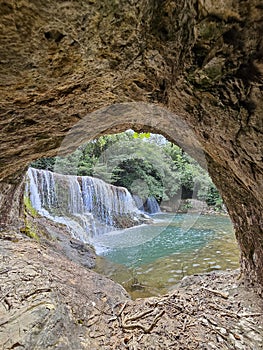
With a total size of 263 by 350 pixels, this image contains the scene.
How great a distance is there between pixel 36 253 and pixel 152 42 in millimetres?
2580

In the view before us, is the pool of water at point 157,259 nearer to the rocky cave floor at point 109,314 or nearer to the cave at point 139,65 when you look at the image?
the rocky cave floor at point 109,314

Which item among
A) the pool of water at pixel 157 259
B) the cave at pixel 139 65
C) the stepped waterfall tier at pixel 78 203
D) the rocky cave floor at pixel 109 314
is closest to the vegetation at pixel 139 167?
the stepped waterfall tier at pixel 78 203

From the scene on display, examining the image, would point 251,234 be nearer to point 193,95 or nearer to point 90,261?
point 193,95

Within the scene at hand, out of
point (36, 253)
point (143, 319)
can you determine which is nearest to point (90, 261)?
point (36, 253)

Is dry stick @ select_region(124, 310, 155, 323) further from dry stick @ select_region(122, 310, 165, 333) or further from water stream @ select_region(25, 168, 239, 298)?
water stream @ select_region(25, 168, 239, 298)

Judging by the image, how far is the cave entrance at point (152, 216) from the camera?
14.3ft

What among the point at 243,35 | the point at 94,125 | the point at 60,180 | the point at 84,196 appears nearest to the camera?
the point at 243,35

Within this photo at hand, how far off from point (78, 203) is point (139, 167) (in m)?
7.20

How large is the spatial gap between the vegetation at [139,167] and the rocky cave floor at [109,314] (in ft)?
30.1

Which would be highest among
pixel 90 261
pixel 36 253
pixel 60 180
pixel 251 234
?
pixel 60 180

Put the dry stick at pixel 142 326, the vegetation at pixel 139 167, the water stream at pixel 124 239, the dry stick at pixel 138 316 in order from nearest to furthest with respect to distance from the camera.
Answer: the dry stick at pixel 142 326 < the dry stick at pixel 138 316 < the water stream at pixel 124 239 < the vegetation at pixel 139 167

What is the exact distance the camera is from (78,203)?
26.9 feet

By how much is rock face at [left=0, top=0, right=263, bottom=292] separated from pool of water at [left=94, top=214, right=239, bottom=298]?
2.47 meters

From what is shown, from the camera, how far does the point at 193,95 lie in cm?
127
